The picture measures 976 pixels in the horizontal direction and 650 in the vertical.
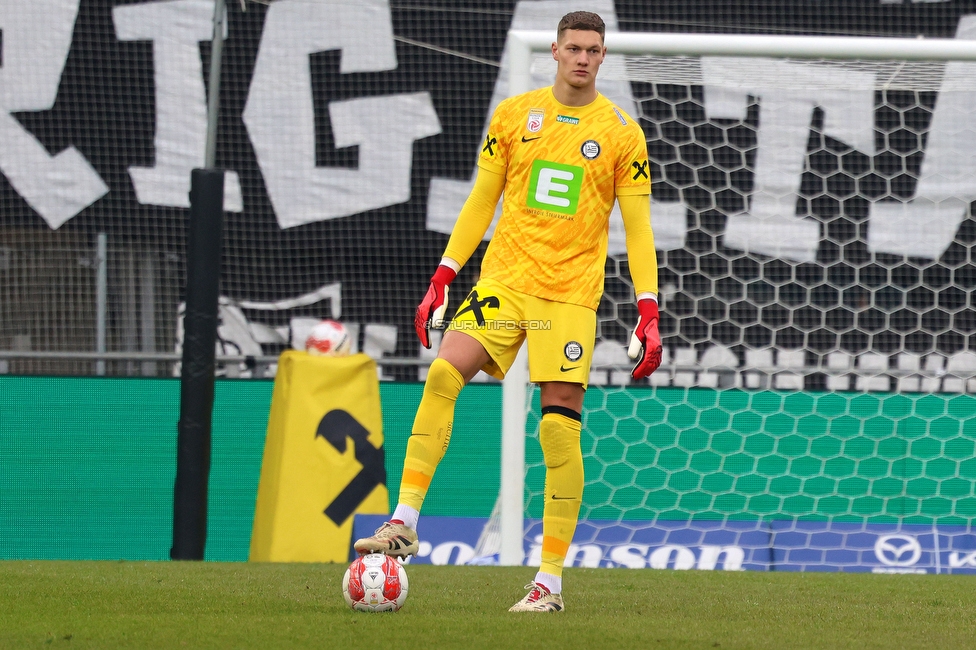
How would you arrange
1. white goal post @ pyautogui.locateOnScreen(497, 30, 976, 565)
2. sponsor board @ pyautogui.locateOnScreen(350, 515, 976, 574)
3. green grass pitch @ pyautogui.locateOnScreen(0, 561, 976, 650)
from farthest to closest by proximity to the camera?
1. sponsor board @ pyautogui.locateOnScreen(350, 515, 976, 574)
2. white goal post @ pyautogui.locateOnScreen(497, 30, 976, 565)
3. green grass pitch @ pyautogui.locateOnScreen(0, 561, 976, 650)

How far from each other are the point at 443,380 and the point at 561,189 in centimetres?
74

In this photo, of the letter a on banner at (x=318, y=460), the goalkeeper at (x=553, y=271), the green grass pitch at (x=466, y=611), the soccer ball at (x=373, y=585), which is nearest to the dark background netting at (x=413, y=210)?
the letter a on banner at (x=318, y=460)

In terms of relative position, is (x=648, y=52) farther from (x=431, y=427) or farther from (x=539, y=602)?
(x=539, y=602)

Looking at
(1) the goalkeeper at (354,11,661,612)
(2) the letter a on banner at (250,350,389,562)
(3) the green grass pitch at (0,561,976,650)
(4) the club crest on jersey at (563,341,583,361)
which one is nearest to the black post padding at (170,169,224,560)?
(2) the letter a on banner at (250,350,389,562)

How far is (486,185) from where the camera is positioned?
4.27m

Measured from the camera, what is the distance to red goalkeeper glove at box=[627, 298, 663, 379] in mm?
4055

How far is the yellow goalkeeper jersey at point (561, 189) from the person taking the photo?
4.13 metres

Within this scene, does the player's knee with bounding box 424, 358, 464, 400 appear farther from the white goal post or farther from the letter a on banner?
the letter a on banner

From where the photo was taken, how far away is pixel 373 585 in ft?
12.4

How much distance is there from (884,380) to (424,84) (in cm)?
377

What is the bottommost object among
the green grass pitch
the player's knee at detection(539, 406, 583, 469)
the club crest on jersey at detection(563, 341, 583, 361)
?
the green grass pitch

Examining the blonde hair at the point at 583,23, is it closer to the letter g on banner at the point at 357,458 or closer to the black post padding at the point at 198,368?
the black post padding at the point at 198,368

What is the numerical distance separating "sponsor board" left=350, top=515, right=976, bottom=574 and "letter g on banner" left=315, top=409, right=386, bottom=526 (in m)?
0.28

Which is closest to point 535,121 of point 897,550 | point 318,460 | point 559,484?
point 559,484
